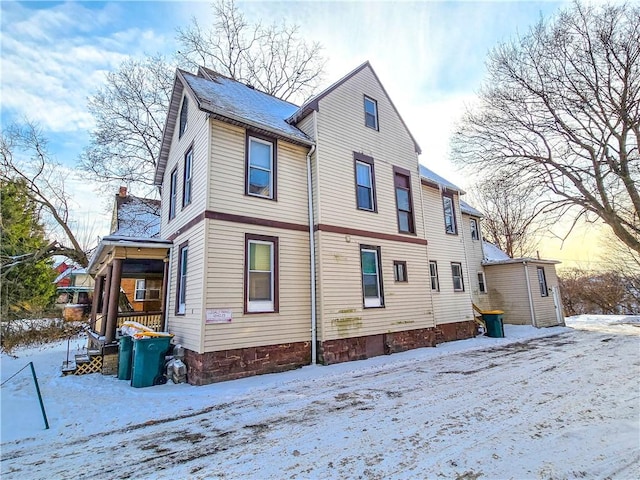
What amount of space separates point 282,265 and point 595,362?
26.2ft

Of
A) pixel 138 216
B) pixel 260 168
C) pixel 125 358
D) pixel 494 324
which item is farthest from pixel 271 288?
pixel 138 216

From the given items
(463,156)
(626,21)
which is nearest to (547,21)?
(626,21)

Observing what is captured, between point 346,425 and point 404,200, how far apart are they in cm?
880

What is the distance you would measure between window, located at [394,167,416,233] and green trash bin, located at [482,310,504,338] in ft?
18.1

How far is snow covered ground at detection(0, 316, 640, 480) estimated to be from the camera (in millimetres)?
3152

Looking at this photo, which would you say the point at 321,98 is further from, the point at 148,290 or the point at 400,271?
the point at 148,290

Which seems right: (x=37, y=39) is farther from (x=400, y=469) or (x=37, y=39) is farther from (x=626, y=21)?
(x=626, y=21)

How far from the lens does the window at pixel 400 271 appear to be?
10384 millimetres

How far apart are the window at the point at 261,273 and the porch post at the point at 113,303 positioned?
159 inches

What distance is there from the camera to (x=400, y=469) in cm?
302

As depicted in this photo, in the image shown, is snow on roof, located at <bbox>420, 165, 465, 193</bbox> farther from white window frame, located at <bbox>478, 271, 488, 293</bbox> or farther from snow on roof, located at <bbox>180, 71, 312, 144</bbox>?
snow on roof, located at <bbox>180, 71, 312, 144</bbox>

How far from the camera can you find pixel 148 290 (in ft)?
56.1

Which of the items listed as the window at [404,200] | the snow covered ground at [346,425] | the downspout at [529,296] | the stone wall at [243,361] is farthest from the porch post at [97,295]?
the downspout at [529,296]

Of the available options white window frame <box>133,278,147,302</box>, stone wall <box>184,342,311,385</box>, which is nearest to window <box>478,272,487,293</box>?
stone wall <box>184,342,311,385</box>
